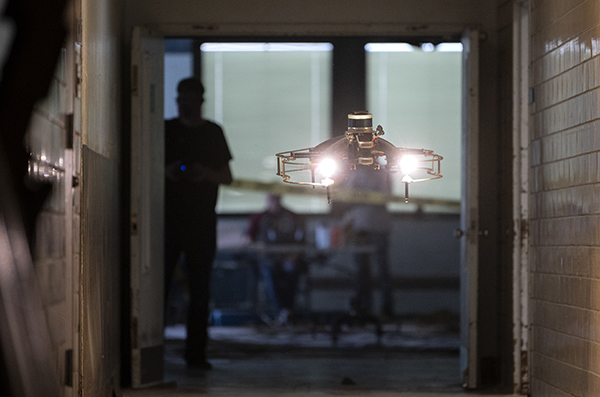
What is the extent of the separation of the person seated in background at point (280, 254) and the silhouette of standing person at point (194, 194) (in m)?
2.54

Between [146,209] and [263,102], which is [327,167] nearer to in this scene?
[146,209]

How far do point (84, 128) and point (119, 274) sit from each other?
1.25 m

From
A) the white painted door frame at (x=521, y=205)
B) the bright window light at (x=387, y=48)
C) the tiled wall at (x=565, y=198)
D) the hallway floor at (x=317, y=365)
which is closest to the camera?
the tiled wall at (x=565, y=198)

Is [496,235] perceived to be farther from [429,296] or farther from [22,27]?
[429,296]

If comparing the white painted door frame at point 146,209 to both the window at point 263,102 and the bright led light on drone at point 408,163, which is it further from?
the window at point 263,102

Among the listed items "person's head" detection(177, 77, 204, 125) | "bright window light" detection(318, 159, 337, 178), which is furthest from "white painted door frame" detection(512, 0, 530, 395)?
"person's head" detection(177, 77, 204, 125)

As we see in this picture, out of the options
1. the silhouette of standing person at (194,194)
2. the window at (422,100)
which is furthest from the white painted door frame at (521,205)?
the window at (422,100)

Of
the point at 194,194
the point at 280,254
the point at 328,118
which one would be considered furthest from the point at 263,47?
the point at 194,194

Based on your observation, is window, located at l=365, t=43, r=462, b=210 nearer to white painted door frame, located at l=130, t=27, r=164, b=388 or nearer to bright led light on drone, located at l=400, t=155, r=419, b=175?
white painted door frame, located at l=130, t=27, r=164, b=388

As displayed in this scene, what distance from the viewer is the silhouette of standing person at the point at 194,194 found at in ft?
14.0

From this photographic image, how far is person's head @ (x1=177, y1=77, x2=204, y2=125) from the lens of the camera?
14.2ft

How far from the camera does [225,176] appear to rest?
171 inches

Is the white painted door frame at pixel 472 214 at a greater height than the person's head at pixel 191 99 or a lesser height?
lesser

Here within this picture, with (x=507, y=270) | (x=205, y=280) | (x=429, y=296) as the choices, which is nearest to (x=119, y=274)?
(x=205, y=280)
